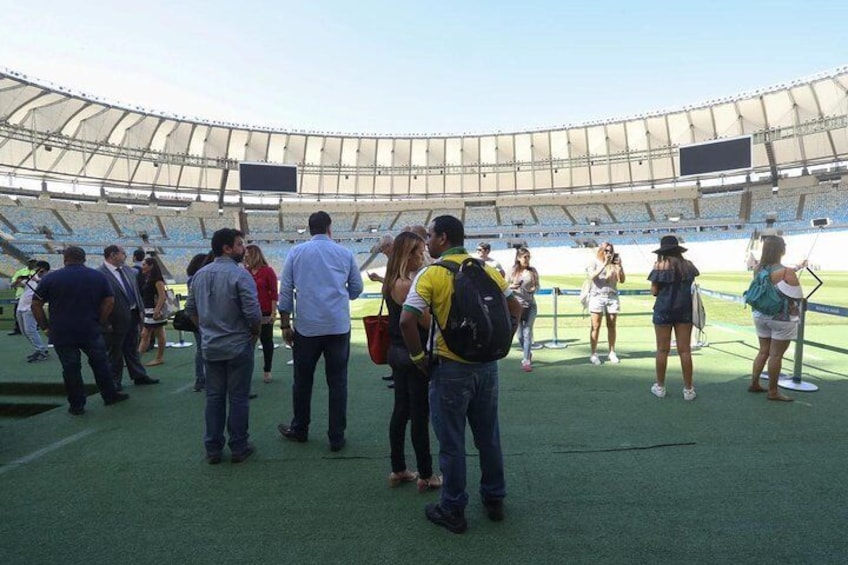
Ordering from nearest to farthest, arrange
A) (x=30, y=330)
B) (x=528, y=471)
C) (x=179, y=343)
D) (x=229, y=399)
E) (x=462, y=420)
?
1. (x=462, y=420)
2. (x=528, y=471)
3. (x=229, y=399)
4. (x=30, y=330)
5. (x=179, y=343)

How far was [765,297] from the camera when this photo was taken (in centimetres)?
483

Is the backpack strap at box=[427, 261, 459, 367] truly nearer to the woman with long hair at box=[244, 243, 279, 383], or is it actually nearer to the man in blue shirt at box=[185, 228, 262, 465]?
the man in blue shirt at box=[185, 228, 262, 465]

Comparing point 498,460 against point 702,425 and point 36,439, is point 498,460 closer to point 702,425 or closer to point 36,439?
point 702,425

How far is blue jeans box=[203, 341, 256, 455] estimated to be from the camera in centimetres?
370

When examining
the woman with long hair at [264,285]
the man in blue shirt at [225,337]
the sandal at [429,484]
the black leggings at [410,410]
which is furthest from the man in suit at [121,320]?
the sandal at [429,484]

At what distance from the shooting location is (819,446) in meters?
3.65

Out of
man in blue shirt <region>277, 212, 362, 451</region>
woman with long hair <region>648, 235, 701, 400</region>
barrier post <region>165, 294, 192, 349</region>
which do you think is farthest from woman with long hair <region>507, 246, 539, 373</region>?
barrier post <region>165, 294, 192, 349</region>

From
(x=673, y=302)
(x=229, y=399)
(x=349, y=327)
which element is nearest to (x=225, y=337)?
(x=229, y=399)

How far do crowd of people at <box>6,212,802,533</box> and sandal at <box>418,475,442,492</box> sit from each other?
0.01 metres

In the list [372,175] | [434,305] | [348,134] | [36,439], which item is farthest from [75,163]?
[434,305]

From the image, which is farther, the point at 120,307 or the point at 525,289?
the point at 525,289

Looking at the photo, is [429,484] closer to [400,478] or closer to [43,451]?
[400,478]

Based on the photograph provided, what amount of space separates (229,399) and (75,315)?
97.9 inches

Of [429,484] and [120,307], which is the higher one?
[120,307]
